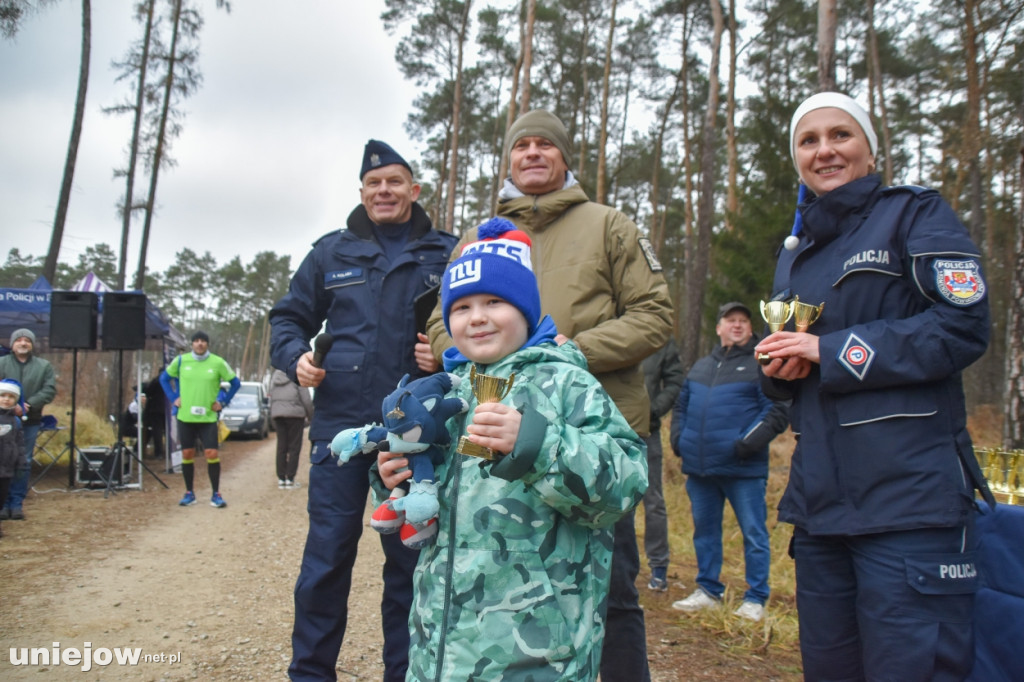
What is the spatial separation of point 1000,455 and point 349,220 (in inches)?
110

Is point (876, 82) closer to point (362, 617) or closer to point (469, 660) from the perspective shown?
point (362, 617)

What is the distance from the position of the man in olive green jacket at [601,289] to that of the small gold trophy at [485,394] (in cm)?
76

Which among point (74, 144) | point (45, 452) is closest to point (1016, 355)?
point (45, 452)

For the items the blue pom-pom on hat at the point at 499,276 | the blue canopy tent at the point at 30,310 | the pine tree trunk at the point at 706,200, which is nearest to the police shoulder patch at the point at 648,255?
the blue pom-pom on hat at the point at 499,276

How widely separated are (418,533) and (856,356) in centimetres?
124

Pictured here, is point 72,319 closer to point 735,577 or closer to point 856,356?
point 735,577

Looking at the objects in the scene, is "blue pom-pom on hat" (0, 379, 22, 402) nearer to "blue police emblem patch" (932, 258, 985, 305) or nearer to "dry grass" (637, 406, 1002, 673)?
"dry grass" (637, 406, 1002, 673)

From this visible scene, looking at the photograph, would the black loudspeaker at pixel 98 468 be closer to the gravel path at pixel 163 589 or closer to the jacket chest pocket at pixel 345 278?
the gravel path at pixel 163 589

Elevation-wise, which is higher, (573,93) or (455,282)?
Answer: (573,93)

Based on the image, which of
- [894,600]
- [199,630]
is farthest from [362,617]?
[894,600]

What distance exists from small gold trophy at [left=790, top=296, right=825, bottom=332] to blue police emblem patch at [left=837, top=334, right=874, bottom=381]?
188mm

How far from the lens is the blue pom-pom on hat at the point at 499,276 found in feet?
5.91

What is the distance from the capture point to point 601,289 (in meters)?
2.52

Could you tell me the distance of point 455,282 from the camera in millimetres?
1843
